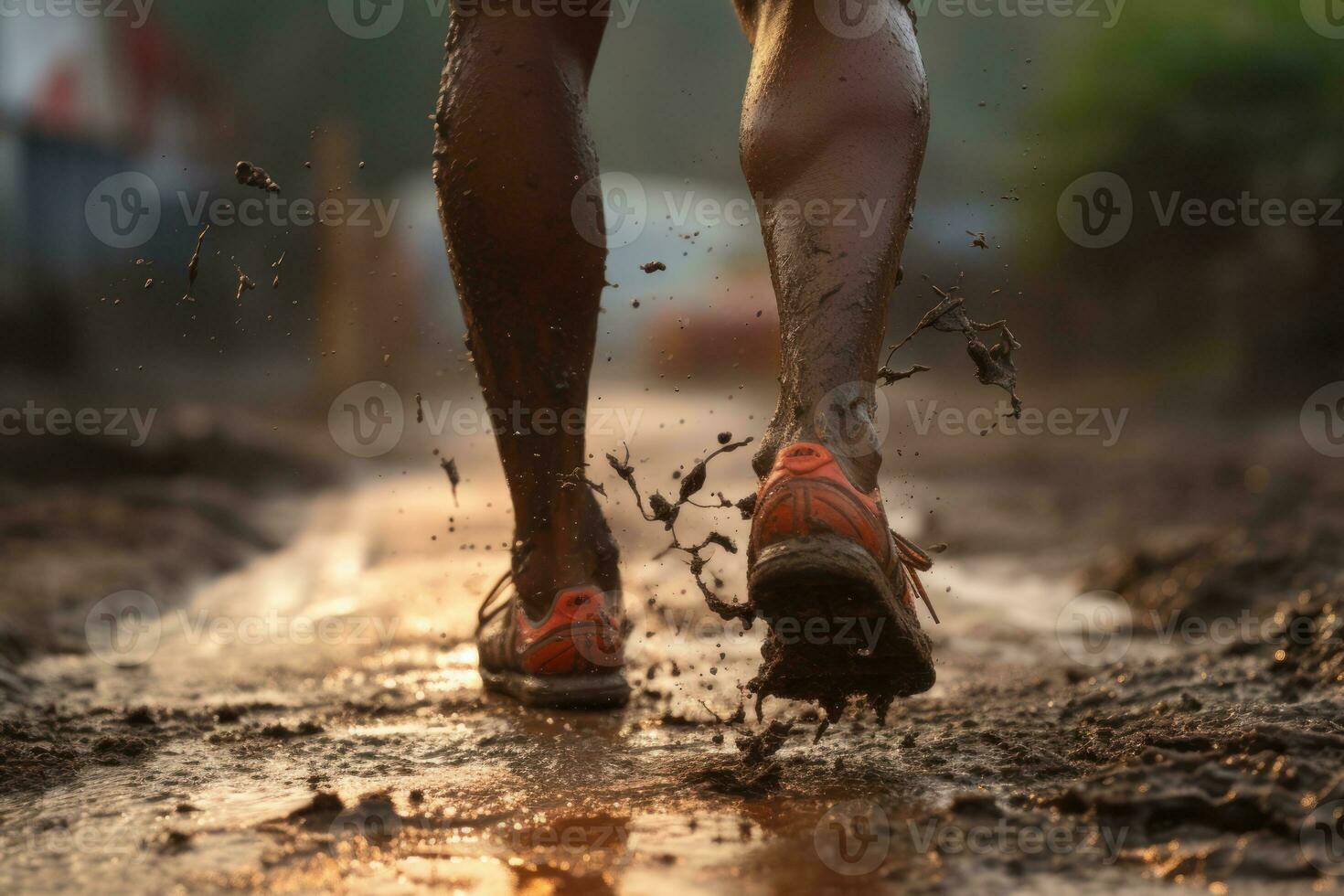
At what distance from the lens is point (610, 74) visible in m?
33.7

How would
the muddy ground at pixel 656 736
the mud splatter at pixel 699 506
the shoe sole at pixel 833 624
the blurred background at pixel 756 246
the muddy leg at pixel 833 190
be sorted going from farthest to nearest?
1. the blurred background at pixel 756 246
2. the mud splatter at pixel 699 506
3. the muddy leg at pixel 833 190
4. the shoe sole at pixel 833 624
5. the muddy ground at pixel 656 736

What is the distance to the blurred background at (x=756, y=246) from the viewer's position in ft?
26.2

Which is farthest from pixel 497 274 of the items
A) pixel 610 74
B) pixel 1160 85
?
pixel 610 74

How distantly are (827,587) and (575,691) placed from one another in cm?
72

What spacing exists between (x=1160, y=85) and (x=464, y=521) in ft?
20.6


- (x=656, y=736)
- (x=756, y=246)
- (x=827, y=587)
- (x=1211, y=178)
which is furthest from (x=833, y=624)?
(x=756, y=246)

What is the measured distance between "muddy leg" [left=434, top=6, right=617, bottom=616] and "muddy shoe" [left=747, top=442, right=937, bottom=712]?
1.86ft

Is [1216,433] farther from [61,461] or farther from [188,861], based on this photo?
[188,861]

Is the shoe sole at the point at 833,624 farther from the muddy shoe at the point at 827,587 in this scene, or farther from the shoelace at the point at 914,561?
the shoelace at the point at 914,561

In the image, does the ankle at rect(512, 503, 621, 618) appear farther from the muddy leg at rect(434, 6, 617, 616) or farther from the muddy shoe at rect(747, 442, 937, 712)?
the muddy shoe at rect(747, 442, 937, 712)

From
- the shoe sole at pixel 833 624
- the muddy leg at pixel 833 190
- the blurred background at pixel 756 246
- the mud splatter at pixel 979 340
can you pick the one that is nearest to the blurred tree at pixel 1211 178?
the blurred background at pixel 756 246

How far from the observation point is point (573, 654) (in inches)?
80.6

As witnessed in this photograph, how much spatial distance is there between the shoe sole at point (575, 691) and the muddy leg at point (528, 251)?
0.38 feet

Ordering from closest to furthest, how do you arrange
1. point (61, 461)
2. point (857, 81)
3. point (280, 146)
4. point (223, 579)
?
point (857, 81), point (223, 579), point (61, 461), point (280, 146)
